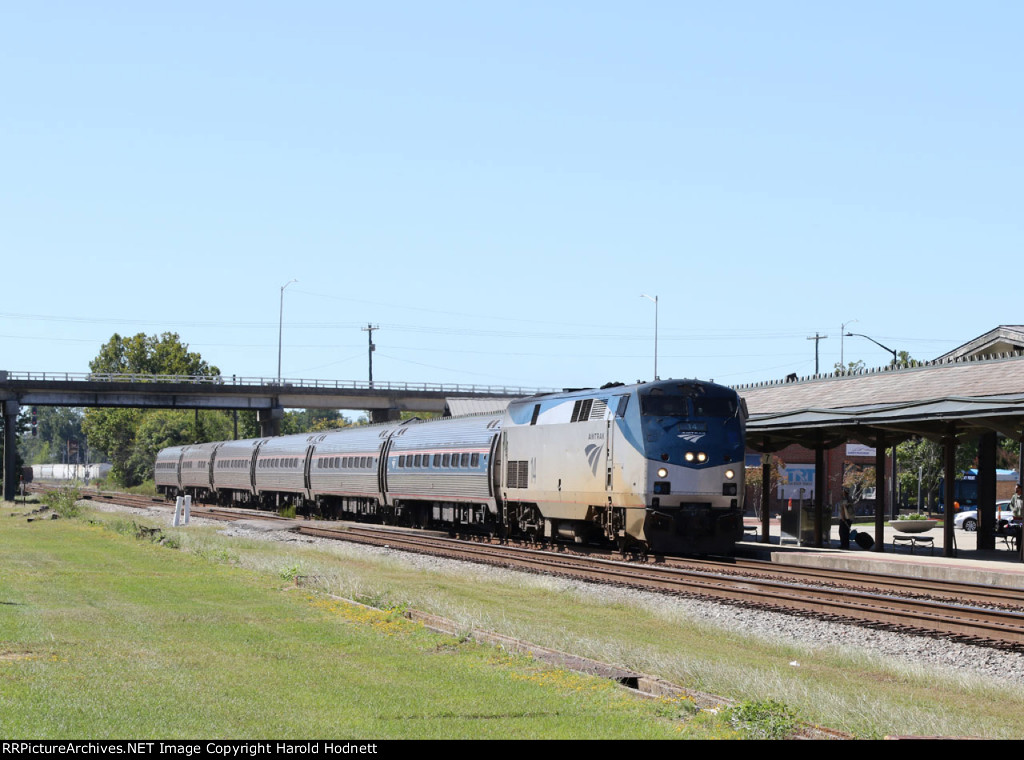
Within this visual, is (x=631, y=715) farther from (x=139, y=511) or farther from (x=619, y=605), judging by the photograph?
(x=139, y=511)

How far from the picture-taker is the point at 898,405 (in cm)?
2847

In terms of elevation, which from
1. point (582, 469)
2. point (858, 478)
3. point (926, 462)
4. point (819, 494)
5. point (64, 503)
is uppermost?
point (926, 462)

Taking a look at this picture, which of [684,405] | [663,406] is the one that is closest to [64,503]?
[663,406]

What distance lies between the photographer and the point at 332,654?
12742 mm

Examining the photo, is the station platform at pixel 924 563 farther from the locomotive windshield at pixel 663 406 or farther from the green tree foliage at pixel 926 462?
the green tree foliage at pixel 926 462

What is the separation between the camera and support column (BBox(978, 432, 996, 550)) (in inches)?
1304

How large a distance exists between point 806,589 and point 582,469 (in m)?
9.11

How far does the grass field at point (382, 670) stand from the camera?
364 inches

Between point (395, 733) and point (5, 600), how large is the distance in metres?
10.6

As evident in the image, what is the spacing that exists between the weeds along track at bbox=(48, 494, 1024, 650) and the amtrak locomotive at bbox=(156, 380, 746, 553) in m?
0.92

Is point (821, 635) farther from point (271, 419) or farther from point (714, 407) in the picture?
point (271, 419)

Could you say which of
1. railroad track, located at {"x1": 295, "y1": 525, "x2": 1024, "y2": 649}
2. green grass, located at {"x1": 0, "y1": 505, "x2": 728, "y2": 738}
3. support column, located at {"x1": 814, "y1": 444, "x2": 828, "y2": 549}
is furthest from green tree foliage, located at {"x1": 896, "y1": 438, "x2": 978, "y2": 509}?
green grass, located at {"x1": 0, "y1": 505, "x2": 728, "y2": 738}

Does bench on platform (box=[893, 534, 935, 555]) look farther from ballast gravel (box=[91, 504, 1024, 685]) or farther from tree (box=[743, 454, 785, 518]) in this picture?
tree (box=[743, 454, 785, 518])
